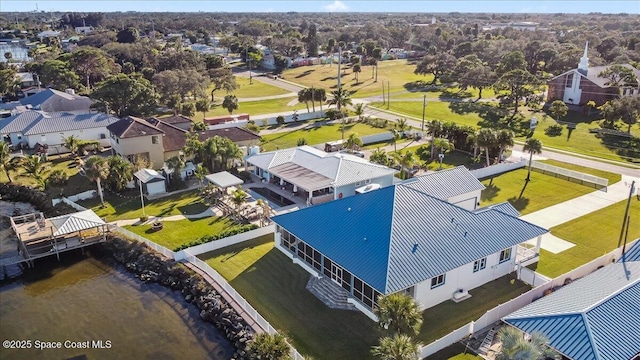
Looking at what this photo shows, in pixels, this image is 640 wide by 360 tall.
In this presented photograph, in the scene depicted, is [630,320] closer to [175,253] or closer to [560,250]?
[560,250]

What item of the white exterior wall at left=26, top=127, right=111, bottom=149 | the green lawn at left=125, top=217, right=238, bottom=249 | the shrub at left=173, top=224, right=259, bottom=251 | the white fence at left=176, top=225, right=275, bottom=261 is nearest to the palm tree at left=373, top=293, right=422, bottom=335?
the white fence at left=176, top=225, right=275, bottom=261

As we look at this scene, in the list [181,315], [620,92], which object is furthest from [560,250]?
[620,92]

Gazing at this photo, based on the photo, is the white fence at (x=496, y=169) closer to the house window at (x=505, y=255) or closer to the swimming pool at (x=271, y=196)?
the house window at (x=505, y=255)

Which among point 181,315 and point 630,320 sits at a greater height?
point 630,320

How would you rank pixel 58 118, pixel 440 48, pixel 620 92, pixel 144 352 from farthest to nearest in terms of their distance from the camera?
pixel 440 48 < pixel 620 92 < pixel 58 118 < pixel 144 352

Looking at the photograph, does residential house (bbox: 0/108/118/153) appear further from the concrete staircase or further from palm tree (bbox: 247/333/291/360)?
palm tree (bbox: 247/333/291/360)

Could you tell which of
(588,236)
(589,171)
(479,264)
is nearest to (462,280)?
(479,264)
